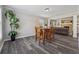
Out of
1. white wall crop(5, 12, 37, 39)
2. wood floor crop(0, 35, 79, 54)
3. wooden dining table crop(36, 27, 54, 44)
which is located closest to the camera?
wood floor crop(0, 35, 79, 54)

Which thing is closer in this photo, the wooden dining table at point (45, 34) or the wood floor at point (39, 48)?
the wood floor at point (39, 48)

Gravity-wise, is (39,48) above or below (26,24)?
below

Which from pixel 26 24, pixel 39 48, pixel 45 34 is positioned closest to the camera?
pixel 39 48

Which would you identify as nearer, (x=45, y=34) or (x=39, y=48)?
(x=39, y=48)

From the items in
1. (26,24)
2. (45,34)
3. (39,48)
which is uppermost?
(26,24)

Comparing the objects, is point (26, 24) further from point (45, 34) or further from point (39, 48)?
A: point (39, 48)

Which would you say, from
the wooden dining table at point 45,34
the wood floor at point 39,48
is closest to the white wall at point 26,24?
the wooden dining table at point 45,34

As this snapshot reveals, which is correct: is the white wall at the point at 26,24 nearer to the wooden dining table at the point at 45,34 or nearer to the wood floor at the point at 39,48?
the wooden dining table at the point at 45,34

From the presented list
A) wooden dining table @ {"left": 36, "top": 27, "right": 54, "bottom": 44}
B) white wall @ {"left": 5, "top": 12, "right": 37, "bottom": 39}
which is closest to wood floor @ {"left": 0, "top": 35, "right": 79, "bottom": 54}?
wooden dining table @ {"left": 36, "top": 27, "right": 54, "bottom": 44}

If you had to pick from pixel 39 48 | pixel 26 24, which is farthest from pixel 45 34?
pixel 26 24

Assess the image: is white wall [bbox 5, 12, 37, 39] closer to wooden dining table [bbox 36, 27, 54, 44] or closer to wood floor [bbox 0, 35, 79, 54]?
wooden dining table [bbox 36, 27, 54, 44]

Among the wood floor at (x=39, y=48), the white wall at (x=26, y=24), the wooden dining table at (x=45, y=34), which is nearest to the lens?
the wood floor at (x=39, y=48)
